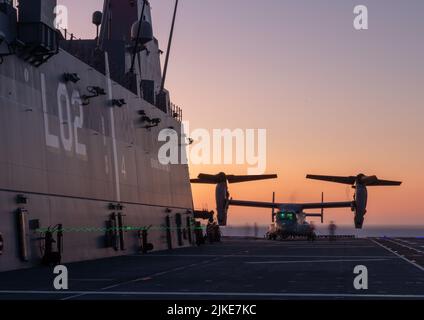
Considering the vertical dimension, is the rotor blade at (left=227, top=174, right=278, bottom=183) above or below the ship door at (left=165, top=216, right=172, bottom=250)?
above

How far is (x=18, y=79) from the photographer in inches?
1109

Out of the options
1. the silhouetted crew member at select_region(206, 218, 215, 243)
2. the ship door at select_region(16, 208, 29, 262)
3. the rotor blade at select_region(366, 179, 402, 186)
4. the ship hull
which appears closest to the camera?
the ship door at select_region(16, 208, 29, 262)

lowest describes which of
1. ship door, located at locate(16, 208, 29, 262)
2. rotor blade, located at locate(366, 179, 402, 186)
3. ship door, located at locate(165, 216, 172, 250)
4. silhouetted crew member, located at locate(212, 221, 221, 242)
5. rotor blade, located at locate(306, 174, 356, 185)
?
silhouetted crew member, located at locate(212, 221, 221, 242)

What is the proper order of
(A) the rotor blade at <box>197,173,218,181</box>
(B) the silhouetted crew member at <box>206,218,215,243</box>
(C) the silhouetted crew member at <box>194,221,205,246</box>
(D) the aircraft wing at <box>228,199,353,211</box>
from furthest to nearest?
(D) the aircraft wing at <box>228,199,353,211</box>
(B) the silhouetted crew member at <box>206,218,215,243</box>
(A) the rotor blade at <box>197,173,218,181</box>
(C) the silhouetted crew member at <box>194,221,205,246</box>

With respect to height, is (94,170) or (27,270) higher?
(94,170)

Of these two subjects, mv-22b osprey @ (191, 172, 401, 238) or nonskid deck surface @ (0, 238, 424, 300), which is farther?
mv-22b osprey @ (191, 172, 401, 238)

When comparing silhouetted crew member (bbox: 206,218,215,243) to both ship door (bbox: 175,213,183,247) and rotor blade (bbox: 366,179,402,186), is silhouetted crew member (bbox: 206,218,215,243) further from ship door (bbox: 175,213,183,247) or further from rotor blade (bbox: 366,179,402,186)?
rotor blade (bbox: 366,179,402,186)

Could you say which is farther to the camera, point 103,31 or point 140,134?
point 103,31

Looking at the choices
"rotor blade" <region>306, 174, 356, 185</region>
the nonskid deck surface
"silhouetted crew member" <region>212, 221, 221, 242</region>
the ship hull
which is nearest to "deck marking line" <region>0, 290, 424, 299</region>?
the nonskid deck surface

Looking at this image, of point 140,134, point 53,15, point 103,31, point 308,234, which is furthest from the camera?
point 308,234
